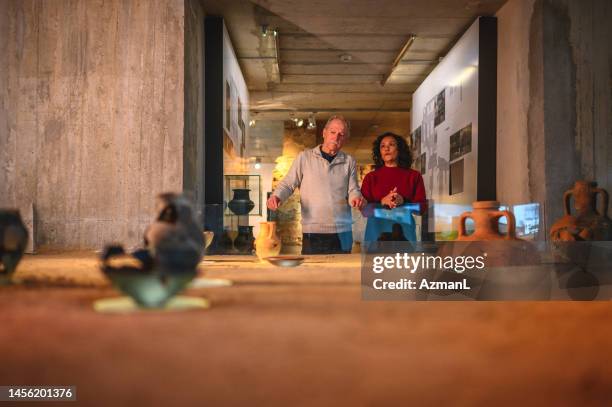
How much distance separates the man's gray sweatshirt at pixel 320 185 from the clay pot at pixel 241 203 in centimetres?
74

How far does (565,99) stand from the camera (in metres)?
4.57

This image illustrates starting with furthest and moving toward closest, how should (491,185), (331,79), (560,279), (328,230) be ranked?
(331,79) < (491,185) < (328,230) < (560,279)

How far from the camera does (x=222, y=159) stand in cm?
589

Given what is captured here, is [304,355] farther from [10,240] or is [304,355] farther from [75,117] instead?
[75,117]

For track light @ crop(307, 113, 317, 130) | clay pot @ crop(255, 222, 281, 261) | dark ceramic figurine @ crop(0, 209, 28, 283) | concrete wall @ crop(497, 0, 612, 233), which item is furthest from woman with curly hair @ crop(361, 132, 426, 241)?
track light @ crop(307, 113, 317, 130)

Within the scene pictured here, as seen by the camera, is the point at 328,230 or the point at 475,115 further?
the point at 475,115

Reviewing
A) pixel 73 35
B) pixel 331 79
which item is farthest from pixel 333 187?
pixel 331 79

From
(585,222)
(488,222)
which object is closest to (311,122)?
(585,222)

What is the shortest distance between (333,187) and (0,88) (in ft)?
9.95

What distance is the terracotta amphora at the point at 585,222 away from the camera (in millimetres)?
2723

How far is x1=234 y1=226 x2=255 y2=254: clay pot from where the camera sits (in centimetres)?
255

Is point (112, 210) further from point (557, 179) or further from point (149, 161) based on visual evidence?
point (557, 179)

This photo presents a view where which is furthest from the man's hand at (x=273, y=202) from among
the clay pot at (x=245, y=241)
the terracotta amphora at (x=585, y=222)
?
the terracotta amphora at (x=585, y=222)

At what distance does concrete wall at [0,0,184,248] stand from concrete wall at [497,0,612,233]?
10.3 feet
